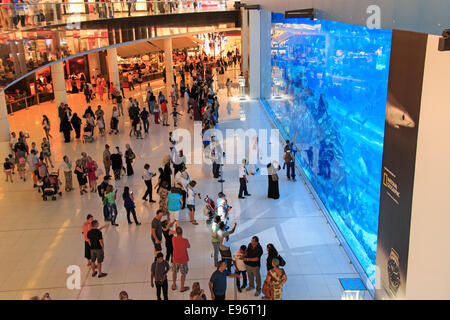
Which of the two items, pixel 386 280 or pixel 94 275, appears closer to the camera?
pixel 386 280

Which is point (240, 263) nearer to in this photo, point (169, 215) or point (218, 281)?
point (218, 281)

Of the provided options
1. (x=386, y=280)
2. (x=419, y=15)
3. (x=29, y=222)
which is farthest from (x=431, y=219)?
(x=29, y=222)

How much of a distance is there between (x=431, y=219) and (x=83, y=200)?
1000 centimetres

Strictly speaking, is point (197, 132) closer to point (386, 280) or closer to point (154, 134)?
point (154, 134)

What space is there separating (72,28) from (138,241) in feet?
37.6

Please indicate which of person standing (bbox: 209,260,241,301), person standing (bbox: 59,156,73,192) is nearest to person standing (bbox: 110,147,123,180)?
person standing (bbox: 59,156,73,192)

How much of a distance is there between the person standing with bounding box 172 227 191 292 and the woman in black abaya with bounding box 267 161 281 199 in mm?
4500

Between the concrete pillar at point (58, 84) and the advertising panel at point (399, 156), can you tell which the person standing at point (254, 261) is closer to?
the advertising panel at point (399, 156)

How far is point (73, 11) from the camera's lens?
18.8m

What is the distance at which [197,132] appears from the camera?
20172 millimetres

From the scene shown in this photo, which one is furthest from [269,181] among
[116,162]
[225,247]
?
[116,162]

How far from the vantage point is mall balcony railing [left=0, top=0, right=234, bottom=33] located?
14273 millimetres

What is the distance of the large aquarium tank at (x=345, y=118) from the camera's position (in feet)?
26.3

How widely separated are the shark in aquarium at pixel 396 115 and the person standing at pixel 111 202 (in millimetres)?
6602
